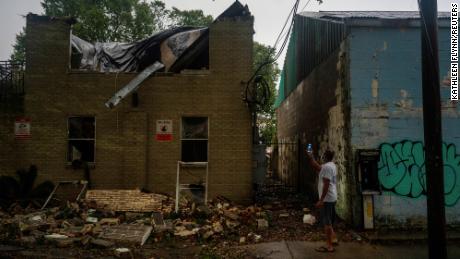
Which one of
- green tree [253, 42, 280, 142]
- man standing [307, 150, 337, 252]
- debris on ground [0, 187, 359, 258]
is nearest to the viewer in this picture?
man standing [307, 150, 337, 252]

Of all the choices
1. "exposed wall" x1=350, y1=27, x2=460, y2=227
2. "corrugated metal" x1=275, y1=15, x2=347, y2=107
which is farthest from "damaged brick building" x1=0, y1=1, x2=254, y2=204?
"exposed wall" x1=350, y1=27, x2=460, y2=227

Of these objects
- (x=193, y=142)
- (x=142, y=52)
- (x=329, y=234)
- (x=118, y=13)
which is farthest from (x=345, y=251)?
(x=118, y=13)

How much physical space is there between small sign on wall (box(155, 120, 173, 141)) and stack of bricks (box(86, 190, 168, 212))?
1633 mm

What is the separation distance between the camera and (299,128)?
15.8 meters

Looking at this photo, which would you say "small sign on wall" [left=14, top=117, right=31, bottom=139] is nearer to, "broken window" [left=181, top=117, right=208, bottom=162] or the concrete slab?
"broken window" [left=181, top=117, right=208, bottom=162]

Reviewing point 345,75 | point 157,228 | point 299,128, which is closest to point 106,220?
point 157,228

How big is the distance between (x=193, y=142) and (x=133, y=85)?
2346mm

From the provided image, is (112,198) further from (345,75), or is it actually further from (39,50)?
(345,75)

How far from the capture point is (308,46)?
1398 centimetres

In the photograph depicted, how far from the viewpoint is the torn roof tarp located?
11984 mm

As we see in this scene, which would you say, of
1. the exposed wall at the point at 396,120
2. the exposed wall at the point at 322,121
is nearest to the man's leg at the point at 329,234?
the exposed wall at the point at 322,121

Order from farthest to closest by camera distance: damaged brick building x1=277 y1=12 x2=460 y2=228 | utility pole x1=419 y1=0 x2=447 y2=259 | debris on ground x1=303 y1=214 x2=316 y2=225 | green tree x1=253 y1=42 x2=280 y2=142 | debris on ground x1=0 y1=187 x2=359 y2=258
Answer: green tree x1=253 y1=42 x2=280 y2=142 → debris on ground x1=303 y1=214 x2=316 y2=225 → damaged brick building x1=277 y1=12 x2=460 y2=228 → debris on ground x1=0 y1=187 x2=359 y2=258 → utility pole x1=419 y1=0 x2=447 y2=259

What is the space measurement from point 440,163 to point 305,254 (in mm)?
2872

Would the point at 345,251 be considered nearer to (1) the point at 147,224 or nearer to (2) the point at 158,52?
(1) the point at 147,224
